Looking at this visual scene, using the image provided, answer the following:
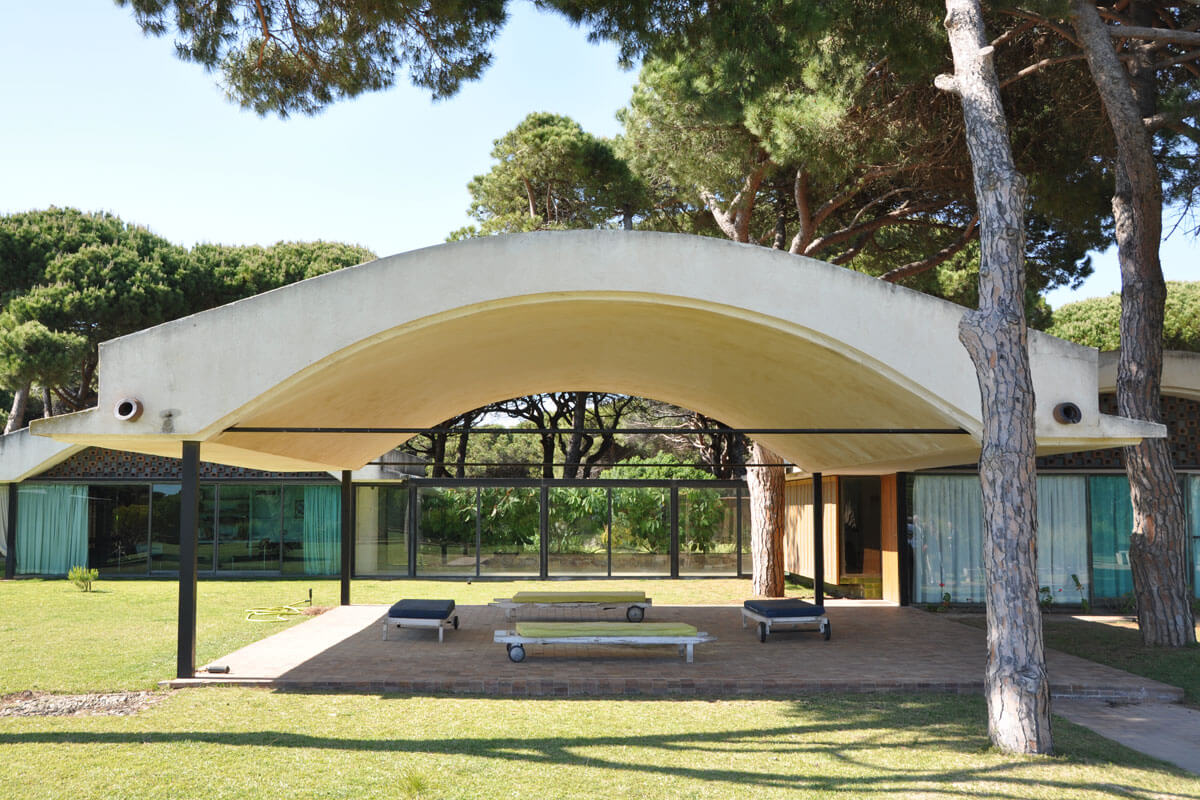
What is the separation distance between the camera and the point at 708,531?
22.2 metres

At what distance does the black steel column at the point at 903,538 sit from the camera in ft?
52.6

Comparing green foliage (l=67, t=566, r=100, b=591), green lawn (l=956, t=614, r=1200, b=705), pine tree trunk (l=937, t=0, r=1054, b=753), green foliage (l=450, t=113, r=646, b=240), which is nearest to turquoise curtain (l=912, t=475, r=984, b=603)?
green lawn (l=956, t=614, r=1200, b=705)

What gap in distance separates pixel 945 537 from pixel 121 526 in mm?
17701

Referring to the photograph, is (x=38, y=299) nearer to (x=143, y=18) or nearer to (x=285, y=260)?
(x=285, y=260)

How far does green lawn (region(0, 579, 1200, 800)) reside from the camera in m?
5.89

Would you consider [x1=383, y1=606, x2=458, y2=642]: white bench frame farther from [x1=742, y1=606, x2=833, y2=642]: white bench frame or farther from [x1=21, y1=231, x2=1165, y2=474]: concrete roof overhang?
[x1=742, y1=606, x2=833, y2=642]: white bench frame

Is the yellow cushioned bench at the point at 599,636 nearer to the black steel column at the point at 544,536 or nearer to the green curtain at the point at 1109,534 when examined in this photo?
the green curtain at the point at 1109,534

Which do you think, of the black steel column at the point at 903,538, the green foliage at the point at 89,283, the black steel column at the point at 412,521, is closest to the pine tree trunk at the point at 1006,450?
the black steel column at the point at 903,538

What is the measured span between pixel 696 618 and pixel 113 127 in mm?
12307

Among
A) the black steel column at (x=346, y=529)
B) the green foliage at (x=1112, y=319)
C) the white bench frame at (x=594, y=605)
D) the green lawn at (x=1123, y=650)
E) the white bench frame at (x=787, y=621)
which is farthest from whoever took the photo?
the green foliage at (x=1112, y=319)

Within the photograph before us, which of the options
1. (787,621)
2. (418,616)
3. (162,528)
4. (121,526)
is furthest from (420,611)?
(121,526)

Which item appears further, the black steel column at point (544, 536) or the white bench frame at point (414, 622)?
the black steel column at point (544, 536)

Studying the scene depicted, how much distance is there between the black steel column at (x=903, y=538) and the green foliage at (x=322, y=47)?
31.1 ft

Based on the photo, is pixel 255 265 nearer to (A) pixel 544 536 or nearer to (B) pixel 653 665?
(A) pixel 544 536
